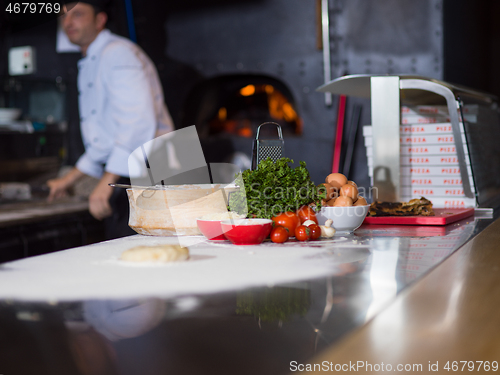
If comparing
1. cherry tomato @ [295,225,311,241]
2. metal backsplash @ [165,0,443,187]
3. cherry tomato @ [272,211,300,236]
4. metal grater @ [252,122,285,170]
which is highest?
metal backsplash @ [165,0,443,187]

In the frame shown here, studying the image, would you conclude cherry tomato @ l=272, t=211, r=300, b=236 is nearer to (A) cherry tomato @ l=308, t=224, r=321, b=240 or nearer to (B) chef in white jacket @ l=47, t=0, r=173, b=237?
(A) cherry tomato @ l=308, t=224, r=321, b=240

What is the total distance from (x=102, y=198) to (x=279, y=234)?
6.90 feet

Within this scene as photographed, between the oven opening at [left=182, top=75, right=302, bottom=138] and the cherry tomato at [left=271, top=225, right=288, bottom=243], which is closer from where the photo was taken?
the cherry tomato at [left=271, top=225, right=288, bottom=243]

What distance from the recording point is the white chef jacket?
122 inches

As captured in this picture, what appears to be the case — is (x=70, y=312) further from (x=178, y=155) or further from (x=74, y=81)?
(x=74, y=81)

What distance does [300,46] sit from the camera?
3699 mm

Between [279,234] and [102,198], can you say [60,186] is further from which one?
[279,234]

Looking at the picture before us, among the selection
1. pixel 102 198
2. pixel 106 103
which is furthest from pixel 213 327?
pixel 106 103

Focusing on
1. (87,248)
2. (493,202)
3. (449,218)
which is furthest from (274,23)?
(87,248)

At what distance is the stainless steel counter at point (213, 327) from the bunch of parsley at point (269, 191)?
1.32 feet

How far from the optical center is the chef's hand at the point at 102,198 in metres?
3.08

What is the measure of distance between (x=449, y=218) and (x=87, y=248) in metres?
1.00

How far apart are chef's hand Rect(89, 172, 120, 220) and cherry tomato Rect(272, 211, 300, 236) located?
200 centimetres

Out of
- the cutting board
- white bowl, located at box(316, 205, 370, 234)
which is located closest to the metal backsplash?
the cutting board
